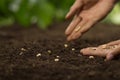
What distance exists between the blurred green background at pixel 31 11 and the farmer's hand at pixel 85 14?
223 centimetres

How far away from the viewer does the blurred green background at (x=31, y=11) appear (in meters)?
4.66

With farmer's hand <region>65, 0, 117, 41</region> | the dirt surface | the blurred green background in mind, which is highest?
the blurred green background

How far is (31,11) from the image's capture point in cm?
479

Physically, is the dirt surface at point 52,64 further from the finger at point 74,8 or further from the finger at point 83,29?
the finger at point 74,8

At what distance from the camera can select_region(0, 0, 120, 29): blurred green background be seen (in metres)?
4.66

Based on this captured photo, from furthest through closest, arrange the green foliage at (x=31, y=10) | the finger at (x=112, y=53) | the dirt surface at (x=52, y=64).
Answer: the green foliage at (x=31, y=10) < the finger at (x=112, y=53) < the dirt surface at (x=52, y=64)

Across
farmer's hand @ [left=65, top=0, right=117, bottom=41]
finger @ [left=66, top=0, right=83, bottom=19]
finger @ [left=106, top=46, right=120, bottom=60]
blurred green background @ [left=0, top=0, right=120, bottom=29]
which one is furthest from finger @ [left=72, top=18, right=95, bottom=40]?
blurred green background @ [left=0, top=0, right=120, bottom=29]

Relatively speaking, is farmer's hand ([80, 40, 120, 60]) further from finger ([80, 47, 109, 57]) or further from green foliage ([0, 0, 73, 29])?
green foliage ([0, 0, 73, 29])

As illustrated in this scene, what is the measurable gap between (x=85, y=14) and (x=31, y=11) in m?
2.55

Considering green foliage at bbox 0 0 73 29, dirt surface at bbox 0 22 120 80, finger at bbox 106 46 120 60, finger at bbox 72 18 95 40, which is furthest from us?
green foliage at bbox 0 0 73 29

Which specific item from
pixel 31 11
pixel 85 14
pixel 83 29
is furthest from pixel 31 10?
pixel 83 29

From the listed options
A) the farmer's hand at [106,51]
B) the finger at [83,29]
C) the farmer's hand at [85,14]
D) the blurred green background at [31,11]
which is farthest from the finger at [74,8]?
the blurred green background at [31,11]

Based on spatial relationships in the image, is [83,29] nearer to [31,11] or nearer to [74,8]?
[74,8]

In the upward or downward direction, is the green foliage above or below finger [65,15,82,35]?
above
